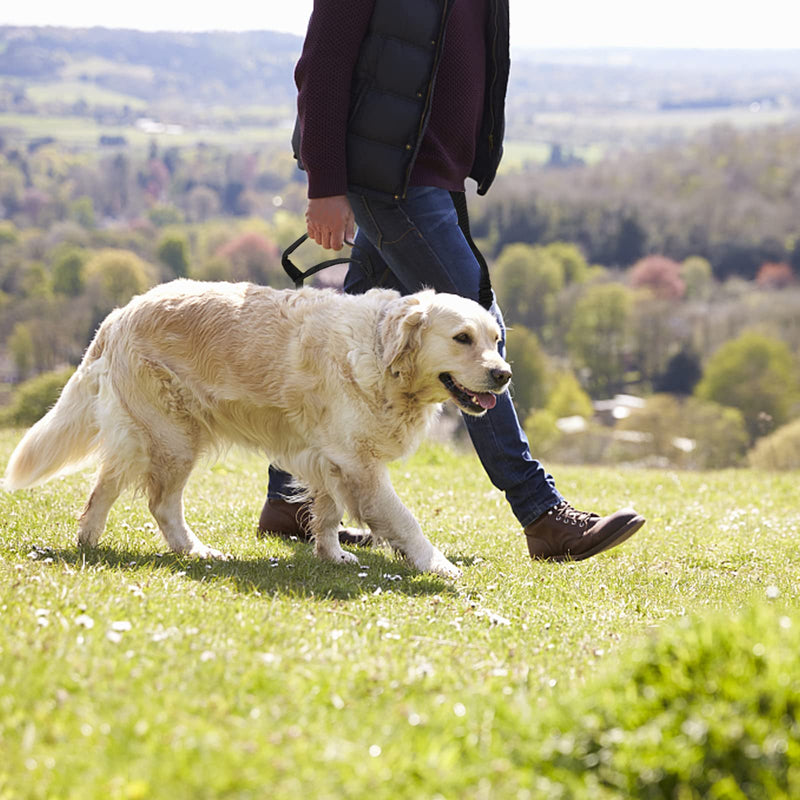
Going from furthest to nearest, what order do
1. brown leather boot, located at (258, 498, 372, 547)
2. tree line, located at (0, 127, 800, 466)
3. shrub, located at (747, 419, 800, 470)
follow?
tree line, located at (0, 127, 800, 466)
shrub, located at (747, 419, 800, 470)
brown leather boot, located at (258, 498, 372, 547)

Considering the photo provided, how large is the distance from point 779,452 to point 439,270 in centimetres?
2793

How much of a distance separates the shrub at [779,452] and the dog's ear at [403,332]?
2139 centimetres

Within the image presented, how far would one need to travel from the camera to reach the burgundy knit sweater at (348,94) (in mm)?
5371

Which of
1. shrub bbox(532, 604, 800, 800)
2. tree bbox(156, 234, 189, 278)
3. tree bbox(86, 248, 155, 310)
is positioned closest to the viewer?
shrub bbox(532, 604, 800, 800)

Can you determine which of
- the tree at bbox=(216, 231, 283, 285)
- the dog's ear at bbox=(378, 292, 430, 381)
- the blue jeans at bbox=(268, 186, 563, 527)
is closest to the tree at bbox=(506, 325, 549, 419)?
the tree at bbox=(216, 231, 283, 285)

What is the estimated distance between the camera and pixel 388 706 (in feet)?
10.5

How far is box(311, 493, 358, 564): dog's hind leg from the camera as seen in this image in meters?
5.94

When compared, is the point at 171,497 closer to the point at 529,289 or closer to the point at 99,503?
the point at 99,503

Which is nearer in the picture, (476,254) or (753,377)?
(476,254)

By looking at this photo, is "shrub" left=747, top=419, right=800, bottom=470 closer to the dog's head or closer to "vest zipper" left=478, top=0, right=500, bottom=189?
"vest zipper" left=478, top=0, right=500, bottom=189

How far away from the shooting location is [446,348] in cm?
557

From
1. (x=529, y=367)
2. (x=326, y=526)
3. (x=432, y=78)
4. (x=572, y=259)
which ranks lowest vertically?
(x=529, y=367)

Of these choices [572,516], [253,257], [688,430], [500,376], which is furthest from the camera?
[253,257]

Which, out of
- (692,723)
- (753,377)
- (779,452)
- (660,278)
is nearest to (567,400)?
(753,377)
